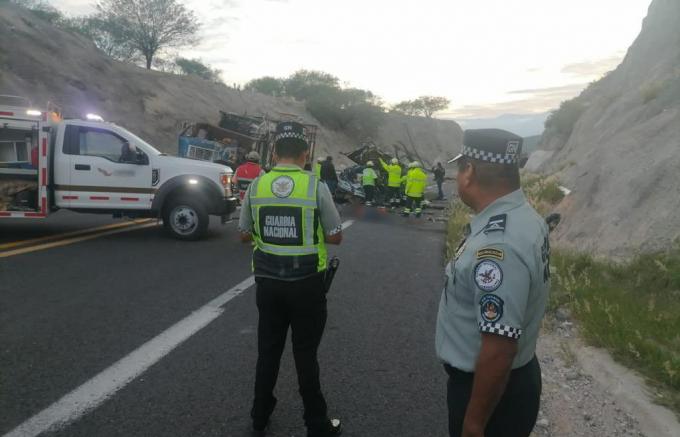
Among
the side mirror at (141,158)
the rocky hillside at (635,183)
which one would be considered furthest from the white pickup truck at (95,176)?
the rocky hillside at (635,183)

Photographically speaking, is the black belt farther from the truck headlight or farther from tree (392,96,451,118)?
tree (392,96,451,118)

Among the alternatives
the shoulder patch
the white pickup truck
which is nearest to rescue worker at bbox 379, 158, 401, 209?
the white pickup truck

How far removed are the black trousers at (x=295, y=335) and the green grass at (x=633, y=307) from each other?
8.49 ft

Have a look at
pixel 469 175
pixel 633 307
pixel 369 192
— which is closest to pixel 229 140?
pixel 369 192

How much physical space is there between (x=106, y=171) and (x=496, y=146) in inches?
358

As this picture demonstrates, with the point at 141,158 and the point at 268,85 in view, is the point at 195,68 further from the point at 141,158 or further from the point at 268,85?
the point at 141,158

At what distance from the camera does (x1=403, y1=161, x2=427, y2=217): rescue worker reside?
1662cm

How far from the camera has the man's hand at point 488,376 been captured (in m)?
1.75

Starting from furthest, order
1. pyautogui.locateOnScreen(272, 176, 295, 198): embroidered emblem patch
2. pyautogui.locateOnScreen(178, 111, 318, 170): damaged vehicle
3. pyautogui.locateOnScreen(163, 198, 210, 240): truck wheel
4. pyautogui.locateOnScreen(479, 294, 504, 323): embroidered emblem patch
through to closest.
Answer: pyautogui.locateOnScreen(178, 111, 318, 170): damaged vehicle
pyautogui.locateOnScreen(163, 198, 210, 240): truck wheel
pyautogui.locateOnScreen(272, 176, 295, 198): embroidered emblem patch
pyautogui.locateOnScreen(479, 294, 504, 323): embroidered emblem patch

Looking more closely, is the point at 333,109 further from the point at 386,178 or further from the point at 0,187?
the point at 0,187

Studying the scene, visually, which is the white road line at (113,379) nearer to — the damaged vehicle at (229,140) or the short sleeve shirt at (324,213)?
the short sleeve shirt at (324,213)

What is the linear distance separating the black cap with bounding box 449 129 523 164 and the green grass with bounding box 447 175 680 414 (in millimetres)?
2956

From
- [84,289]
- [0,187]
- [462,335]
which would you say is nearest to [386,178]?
[0,187]

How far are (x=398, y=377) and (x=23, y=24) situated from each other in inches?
1431
